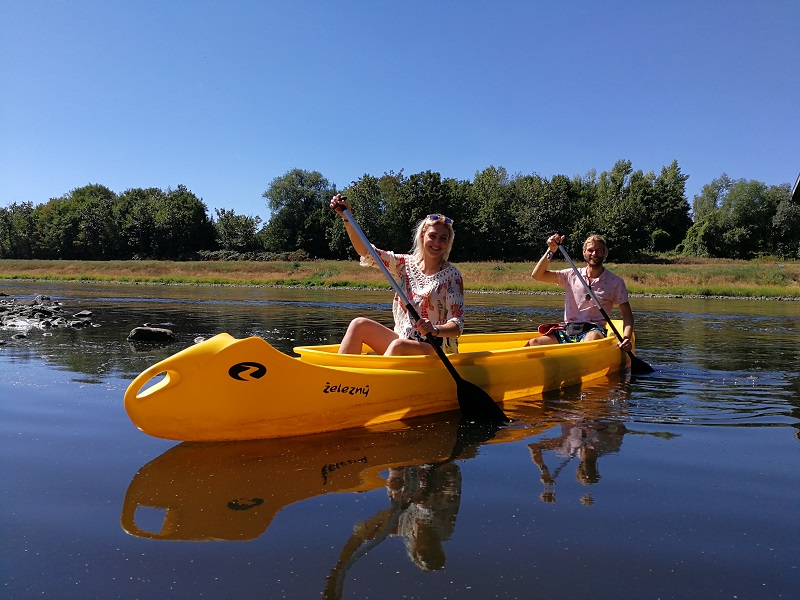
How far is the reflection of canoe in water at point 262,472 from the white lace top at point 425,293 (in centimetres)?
84

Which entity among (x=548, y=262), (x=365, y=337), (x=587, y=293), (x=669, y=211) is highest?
(x=669, y=211)

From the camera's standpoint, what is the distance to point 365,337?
17.8ft

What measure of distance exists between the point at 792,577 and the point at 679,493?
3.38 ft

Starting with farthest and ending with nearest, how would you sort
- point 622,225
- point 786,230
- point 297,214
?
point 297,214, point 786,230, point 622,225

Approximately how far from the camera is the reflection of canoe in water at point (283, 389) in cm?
414

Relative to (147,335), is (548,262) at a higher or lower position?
higher

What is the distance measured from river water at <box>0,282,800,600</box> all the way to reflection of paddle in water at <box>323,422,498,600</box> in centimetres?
1

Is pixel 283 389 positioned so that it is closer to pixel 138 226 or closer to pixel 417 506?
pixel 417 506

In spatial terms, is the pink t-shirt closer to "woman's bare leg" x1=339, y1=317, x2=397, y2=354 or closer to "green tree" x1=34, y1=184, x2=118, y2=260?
"woman's bare leg" x1=339, y1=317, x2=397, y2=354

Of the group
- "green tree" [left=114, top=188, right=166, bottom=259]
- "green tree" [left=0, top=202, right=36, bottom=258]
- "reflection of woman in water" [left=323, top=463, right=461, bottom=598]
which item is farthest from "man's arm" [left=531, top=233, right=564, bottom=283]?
"green tree" [left=0, top=202, right=36, bottom=258]

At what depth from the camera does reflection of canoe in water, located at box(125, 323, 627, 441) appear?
4.14m

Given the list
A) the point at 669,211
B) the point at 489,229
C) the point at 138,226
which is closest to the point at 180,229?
the point at 138,226

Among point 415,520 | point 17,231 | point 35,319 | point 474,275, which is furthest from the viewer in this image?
point 17,231

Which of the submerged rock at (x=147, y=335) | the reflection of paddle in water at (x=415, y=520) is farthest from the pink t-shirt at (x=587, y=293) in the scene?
the submerged rock at (x=147, y=335)
